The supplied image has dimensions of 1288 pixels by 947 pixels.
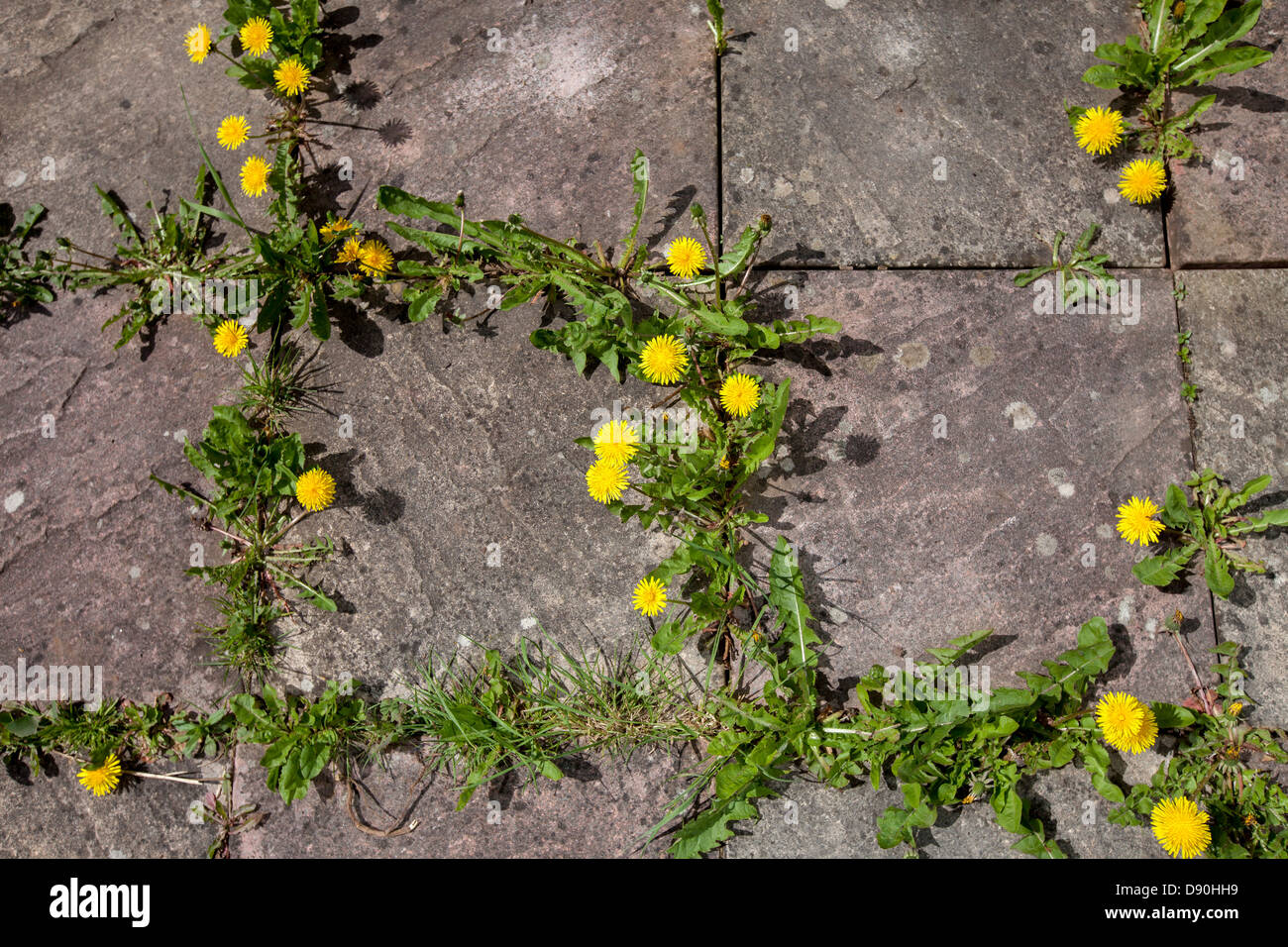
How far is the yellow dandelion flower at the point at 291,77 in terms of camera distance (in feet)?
9.50

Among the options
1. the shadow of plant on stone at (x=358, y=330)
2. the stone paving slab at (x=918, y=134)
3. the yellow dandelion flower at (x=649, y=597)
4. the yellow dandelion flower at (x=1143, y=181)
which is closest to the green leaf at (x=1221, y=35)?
the stone paving slab at (x=918, y=134)

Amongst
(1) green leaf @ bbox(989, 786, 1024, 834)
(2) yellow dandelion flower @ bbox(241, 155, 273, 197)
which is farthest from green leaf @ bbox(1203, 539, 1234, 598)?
(2) yellow dandelion flower @ bbox(241, 155, 273, 197)

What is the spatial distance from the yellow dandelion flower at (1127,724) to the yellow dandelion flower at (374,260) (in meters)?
2.54

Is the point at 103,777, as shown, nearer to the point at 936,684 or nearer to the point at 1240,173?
the point at 936,684

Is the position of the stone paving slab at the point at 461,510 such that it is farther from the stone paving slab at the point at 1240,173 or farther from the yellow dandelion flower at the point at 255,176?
the stone paving slab at the point at 1240,173

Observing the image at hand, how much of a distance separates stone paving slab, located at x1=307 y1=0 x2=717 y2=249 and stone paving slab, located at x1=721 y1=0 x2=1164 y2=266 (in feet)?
0.55

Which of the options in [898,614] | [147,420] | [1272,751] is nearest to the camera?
[1272,751]

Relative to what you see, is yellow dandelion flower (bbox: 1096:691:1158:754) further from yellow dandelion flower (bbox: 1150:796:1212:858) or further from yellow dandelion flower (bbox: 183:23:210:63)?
yellow dandelion flower (bbox: 183:23:210:63)

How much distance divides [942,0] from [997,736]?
239 centimetres

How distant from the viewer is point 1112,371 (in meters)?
2.63
